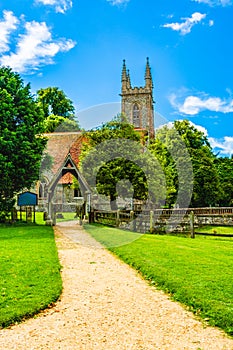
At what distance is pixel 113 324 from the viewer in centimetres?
527

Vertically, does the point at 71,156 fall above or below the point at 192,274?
above

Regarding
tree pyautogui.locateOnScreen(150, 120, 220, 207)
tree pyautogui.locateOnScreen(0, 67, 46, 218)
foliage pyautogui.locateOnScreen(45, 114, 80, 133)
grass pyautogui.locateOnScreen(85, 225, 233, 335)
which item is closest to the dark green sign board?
tree pyautogui.locateOnScreen(0, 67, 46, 218)

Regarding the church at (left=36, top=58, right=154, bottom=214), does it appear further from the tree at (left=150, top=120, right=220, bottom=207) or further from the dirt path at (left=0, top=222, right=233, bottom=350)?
the dirt path at (left=0, top=222, right=233, bottom=350)

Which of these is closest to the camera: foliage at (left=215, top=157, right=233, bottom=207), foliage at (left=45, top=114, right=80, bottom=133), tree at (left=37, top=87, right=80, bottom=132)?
foliage at (left=215, top=157, right=233, bottom=207)

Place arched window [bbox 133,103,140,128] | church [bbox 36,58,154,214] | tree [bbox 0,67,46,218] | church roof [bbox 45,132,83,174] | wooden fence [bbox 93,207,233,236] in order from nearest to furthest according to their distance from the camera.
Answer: wooden fence [bbox 93,207,233,236] < tree [bbox 0,67,46,218] < church [bbox 36,58,154,214] < church roof [bbox 45,132,83,174] < arched window [bbox 133,103,140,128]

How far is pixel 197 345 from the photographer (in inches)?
179

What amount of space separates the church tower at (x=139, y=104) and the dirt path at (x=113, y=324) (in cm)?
5576

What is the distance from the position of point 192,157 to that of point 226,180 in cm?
1107

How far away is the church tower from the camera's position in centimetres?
6241

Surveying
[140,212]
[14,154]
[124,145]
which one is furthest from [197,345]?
[124,145]

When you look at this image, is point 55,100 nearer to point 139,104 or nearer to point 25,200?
point 139,104

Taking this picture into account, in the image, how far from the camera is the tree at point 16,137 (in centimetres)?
2062

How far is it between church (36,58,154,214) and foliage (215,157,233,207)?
409 inches

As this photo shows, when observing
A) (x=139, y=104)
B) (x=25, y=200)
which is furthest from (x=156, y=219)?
(x=139, y=104)
